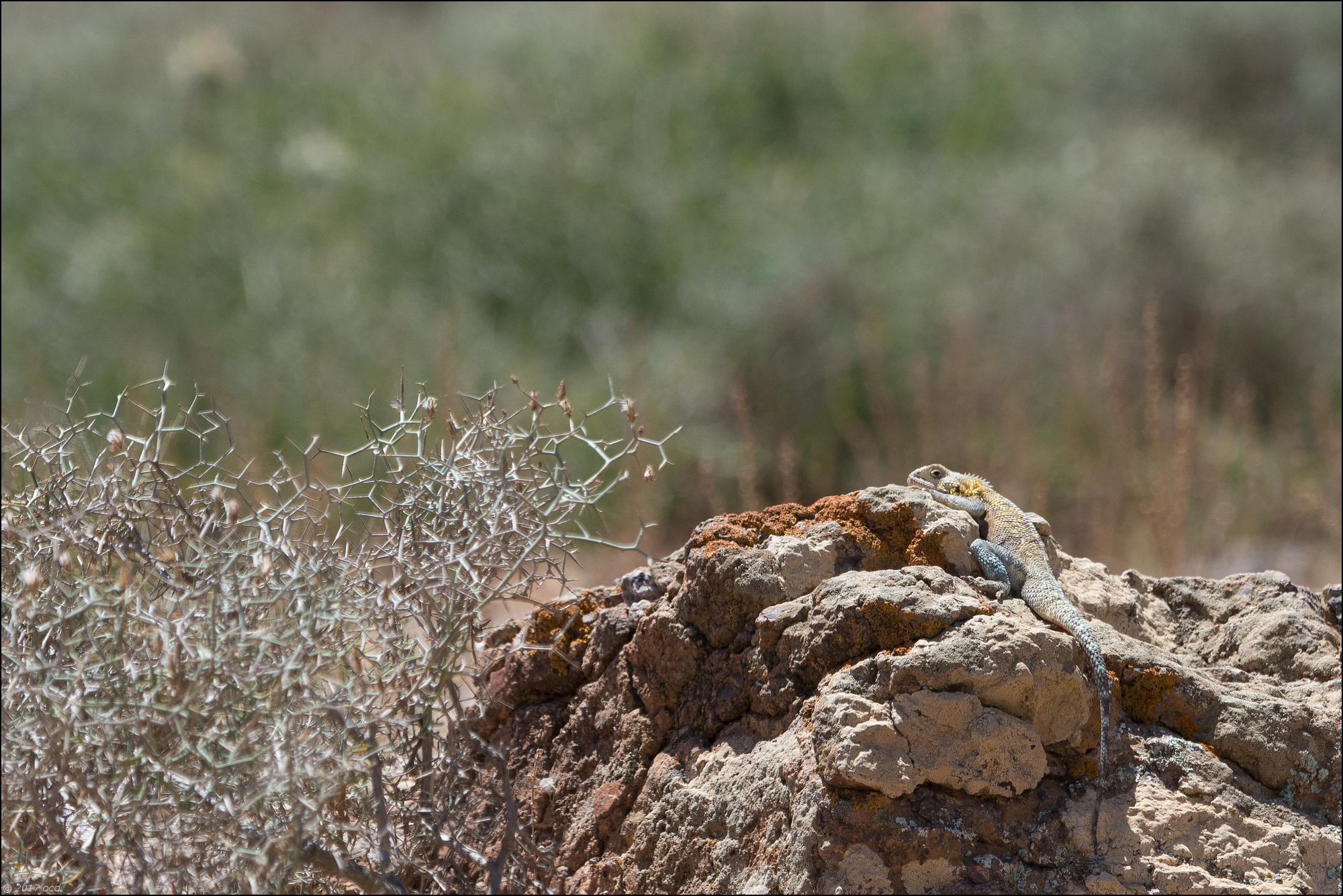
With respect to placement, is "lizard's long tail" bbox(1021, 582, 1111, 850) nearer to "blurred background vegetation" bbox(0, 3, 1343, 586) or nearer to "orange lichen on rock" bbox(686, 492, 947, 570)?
"orange lichen on rock" bbox(686, 492, 947, 570)

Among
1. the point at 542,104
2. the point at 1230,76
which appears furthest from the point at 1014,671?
the point at 1230,76

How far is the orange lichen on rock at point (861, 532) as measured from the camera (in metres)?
2.85

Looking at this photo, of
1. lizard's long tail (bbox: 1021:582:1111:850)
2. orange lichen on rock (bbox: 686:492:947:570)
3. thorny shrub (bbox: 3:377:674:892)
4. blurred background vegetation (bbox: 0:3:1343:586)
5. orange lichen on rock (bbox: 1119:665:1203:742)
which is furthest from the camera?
blurred background vegetation (bbox: 0:3:1343:586)

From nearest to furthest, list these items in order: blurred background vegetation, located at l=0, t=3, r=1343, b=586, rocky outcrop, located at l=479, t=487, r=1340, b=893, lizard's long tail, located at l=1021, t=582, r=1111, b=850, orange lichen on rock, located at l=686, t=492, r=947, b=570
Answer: rocky outcrop, located at l=479, t=487, r=1340, b=893 < lizard's long tail, located at l=1021, t=582, r=1111, b=850 < orange lichen on rock, located at l=686, t=492, r=947, b=570 < blurred background vegetation, located at l=0, t=3, r=1343, b=586

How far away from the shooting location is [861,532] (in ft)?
9.44

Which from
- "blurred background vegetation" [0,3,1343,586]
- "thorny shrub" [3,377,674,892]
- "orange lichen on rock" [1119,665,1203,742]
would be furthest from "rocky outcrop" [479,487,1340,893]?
"blurred background vegetation" [0,3,1343,586]

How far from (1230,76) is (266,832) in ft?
53.4

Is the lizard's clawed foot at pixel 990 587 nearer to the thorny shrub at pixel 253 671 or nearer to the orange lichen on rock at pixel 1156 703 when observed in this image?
the orange lichen on rock at pixel 1156 703

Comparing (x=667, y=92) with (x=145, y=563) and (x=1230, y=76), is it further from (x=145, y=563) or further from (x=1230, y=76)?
(x=145, y=563)

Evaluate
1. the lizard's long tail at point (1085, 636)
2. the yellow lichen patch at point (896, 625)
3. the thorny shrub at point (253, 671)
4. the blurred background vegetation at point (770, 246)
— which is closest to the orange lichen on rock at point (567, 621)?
the thorny shrub at point (253, 671)

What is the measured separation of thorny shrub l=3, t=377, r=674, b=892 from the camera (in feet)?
7.27

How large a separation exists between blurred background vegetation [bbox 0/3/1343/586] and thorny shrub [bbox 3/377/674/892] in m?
3.16

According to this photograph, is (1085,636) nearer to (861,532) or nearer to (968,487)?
(861,532)

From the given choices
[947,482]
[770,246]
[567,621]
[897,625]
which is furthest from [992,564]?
[770,246]
